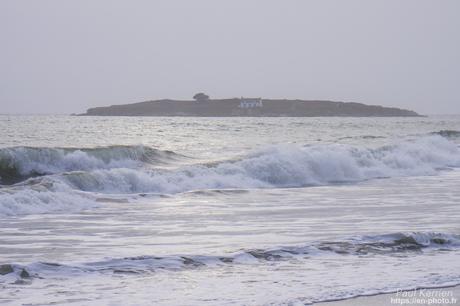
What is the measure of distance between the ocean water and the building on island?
105 meters

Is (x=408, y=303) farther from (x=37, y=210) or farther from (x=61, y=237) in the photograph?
(x=37, y=210)

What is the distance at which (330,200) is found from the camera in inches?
665

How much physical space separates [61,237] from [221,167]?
40.2 ft

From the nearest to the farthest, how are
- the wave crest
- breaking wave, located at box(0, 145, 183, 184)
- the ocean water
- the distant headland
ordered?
the ocean water, the wave crest, breaking wave, located at box(0, 145, 183, 184), the distant headland

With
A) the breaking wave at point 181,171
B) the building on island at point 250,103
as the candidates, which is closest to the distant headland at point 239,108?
the building on island at point 250,103

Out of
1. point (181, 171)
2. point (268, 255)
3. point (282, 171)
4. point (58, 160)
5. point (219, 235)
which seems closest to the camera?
point (268, 255)

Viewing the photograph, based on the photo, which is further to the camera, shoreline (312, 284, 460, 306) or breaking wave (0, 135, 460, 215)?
breaking wave (0, 135, 460, 215)

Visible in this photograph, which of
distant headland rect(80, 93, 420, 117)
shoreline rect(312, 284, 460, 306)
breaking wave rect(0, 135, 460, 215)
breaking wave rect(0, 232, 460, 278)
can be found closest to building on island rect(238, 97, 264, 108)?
distant headland rect(80, 93, 420, 117)

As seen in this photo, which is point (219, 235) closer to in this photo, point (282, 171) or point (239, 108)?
point (282, 171)

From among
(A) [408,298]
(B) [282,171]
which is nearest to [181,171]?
(B) [282,171]

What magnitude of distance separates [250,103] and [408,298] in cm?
12259

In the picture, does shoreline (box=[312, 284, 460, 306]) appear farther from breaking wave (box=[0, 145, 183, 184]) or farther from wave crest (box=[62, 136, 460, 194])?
breaking wave (box=[0, 145, 183, 184])

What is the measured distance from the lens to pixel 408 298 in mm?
7312

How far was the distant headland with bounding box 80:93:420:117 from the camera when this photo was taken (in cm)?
12750
